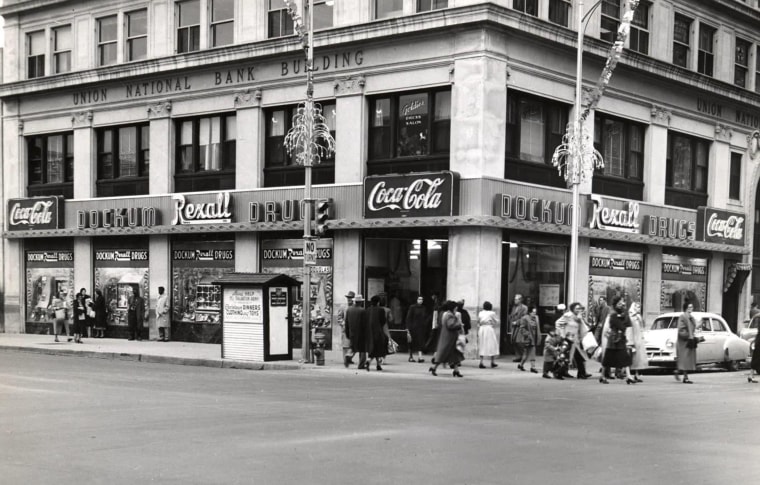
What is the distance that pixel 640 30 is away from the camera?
101 ft

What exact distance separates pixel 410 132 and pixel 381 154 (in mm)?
1198

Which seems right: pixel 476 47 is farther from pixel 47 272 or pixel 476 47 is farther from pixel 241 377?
pixel 47 272

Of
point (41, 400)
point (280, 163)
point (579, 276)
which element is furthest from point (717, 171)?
point (41, 400)

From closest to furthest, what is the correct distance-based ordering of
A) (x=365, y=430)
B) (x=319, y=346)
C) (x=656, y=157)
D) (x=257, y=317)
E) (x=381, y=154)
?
(x=365, y=430)
(x=319, y=346)
(x=257, y=317)
(x=381, y=154)
(x=656, y=157)

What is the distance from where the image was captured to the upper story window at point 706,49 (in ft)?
111

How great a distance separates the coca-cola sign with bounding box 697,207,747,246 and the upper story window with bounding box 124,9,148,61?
70.9ft

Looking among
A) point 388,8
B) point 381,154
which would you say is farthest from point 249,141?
point 388,8

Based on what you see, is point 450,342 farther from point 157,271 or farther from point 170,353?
point 157,271

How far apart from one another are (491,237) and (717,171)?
1436cm

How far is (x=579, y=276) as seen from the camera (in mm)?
28016

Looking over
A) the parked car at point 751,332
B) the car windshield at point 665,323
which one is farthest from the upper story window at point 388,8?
the parked car at point 751,332

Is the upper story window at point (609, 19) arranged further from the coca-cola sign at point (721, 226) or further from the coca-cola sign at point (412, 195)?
the coca-cola sign at point (412, 195)

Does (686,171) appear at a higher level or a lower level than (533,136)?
lower

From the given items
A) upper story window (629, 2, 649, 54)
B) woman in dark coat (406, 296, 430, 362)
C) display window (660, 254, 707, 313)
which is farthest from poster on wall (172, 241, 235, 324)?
display window (660, 254, 707, 313)
